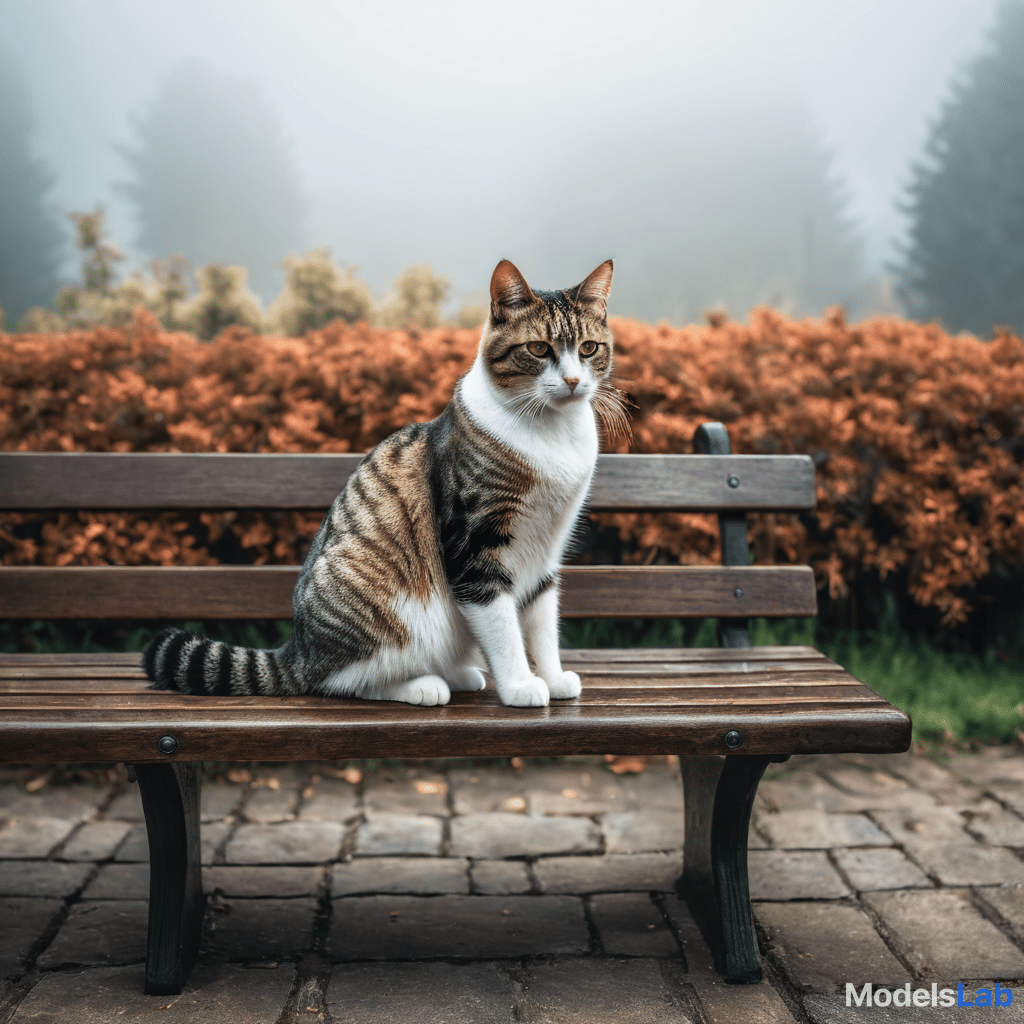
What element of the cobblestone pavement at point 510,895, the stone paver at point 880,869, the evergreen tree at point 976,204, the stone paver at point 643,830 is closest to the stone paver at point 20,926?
the cobblestone pavement at point 510,895

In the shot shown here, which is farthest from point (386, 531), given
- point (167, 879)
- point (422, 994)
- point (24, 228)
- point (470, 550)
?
point (24, 228)

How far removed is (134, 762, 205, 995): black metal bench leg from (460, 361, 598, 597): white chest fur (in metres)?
0.82

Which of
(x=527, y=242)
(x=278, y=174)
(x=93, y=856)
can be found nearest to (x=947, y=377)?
(x=93, y=856)

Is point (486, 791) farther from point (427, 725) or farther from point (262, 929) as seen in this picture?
point (427, 725)

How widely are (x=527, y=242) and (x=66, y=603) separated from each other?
7.71 meters

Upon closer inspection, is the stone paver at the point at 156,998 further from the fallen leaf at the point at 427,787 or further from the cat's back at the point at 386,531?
the fallen leaf at the point at 427,787

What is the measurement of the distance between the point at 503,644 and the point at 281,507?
2.94 feet

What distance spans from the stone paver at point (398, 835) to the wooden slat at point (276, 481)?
100 cm

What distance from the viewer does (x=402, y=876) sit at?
98.3 inches

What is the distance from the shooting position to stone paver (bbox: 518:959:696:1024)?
1.84 m

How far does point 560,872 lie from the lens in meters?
2.53

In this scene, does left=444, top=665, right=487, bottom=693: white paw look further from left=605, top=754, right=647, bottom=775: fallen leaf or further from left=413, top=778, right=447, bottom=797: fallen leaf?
left=605, top=754, right=647, bottom=775: fallen leaf

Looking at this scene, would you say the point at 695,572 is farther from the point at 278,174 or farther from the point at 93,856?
the point at 278,174

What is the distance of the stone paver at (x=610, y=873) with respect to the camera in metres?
2.44
